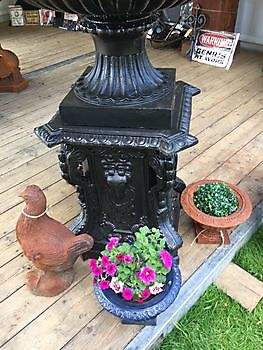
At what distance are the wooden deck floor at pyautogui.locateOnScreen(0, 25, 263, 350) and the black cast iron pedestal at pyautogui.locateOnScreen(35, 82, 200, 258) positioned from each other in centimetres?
21

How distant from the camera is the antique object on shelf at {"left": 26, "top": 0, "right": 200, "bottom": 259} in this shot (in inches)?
46.3

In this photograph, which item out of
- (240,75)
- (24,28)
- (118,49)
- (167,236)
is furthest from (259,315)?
(24,28)

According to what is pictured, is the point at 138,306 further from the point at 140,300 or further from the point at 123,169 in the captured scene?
the point at 123,169

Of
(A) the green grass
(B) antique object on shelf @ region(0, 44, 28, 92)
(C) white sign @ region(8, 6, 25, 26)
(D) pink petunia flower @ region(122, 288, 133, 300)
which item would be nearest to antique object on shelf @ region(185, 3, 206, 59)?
(B) antique object on shelf @ region(0, 44, 28, 92)

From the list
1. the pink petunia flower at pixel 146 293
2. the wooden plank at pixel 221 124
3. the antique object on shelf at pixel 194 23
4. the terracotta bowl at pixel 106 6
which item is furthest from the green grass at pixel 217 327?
the antique object on shelf at pixel 194 23

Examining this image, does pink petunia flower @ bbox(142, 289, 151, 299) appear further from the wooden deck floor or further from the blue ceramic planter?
the wooden deck floor

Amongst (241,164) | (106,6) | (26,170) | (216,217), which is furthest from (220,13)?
(106,6)

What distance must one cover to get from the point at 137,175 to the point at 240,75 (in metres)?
2.23

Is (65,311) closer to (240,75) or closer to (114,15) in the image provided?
(114,15)

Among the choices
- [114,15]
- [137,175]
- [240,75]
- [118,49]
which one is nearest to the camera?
[114,15]

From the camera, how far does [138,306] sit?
1285 millimetres

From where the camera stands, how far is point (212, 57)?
346 centimetres

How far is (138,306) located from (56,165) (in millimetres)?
1159

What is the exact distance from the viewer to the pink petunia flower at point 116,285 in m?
1.25
